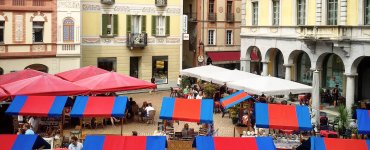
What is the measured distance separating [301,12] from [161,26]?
42.3 ft

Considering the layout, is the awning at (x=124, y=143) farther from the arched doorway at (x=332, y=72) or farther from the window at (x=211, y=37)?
the window at (x=211, y=37)

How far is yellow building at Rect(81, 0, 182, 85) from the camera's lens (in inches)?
1470

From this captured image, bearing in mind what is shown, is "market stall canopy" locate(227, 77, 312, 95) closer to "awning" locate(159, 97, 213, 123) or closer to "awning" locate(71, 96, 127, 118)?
"awning" locate(159, 97, 213, 123)

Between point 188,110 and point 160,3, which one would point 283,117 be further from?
point 160,3

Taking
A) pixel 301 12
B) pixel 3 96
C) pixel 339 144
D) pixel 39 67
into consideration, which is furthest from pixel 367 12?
pixel 39 67

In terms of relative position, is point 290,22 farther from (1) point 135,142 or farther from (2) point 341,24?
(1) point 135,142

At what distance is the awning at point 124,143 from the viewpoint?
12789mm

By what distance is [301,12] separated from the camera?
32531 millimetres

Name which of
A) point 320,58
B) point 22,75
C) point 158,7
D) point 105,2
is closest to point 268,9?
point 320,58

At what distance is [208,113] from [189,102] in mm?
985

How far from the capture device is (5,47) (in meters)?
31.8

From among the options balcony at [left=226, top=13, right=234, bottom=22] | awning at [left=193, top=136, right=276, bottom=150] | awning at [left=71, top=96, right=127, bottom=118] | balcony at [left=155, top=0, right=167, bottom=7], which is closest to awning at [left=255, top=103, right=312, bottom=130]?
awning at [left=193, top=136, right=276, bottom=150]

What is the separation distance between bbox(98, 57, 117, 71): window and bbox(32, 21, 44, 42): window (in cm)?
582

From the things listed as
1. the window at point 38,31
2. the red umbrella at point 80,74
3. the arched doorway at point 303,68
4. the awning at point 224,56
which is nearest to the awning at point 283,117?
the red umbrella at point 80,74
